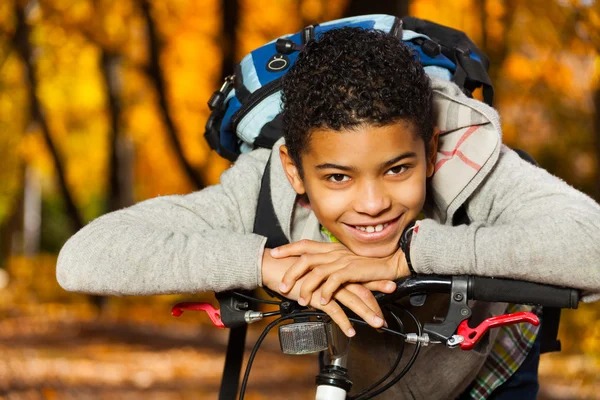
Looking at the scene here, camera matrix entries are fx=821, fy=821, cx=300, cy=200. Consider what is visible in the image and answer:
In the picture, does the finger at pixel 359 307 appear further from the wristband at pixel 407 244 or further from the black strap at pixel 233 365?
the black strap at pixel 233 365

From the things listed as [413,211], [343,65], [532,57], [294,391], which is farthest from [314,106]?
[532,57]

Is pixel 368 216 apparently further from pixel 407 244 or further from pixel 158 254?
pixel 158 254

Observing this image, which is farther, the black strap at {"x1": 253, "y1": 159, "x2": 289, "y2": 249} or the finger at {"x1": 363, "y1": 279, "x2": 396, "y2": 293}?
the black strap at {"x1": 253, "y1": 159, "x2": 289, "y2": 249}

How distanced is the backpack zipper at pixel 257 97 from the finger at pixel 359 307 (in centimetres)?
77

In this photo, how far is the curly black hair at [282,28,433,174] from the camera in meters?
2.07

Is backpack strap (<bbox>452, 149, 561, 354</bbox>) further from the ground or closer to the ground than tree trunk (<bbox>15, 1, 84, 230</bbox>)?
further from the ground

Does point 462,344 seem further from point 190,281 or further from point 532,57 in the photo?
point 532,57

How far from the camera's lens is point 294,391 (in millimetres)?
7129

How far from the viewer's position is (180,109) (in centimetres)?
1403

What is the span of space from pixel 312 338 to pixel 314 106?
602 millimetres

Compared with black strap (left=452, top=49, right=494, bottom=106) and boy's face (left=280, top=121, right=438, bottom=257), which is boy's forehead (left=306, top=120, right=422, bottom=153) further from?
black strap (left=452, top=49, right=494, bottom=106)

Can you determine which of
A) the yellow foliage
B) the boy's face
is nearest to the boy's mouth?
the boy's face

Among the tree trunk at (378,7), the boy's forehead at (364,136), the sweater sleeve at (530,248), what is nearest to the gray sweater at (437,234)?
the sweater sleeve at (530,248)

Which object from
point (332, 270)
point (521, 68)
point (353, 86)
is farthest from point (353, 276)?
point (521, 68)
